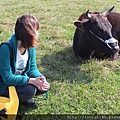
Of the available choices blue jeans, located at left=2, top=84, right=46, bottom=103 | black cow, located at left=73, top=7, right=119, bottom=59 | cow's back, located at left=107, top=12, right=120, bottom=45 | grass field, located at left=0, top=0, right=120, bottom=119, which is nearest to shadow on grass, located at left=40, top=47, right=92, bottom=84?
grass field, located at left=0, top=0, right=120, bottom=119

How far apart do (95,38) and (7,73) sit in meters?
2.09

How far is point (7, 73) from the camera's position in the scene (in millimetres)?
3135

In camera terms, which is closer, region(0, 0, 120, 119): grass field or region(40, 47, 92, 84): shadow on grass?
region(0, 0, 120, 119): grass field

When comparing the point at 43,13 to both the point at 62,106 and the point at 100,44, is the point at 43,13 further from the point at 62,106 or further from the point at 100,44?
the point at 62,106

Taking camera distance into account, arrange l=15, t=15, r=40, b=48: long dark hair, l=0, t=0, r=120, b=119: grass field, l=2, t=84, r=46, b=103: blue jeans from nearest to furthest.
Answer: l=15, t=15, r=40, b=48: long dark hair, l=2, t=84, r=46, b=103: blue jeans, l=0, t=0, r=120, b=119: grass field

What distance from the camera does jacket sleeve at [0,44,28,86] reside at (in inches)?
121

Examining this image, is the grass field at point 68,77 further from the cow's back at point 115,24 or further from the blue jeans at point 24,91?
the cow's back at point 115,24

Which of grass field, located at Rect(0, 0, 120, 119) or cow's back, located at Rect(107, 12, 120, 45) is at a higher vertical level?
cow's back, located at Rect(107, 12, 120, 45)

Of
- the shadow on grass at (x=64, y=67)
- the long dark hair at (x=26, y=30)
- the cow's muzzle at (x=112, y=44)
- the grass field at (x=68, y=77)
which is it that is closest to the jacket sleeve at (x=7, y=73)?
the long dark hair at (x=26, y=30)

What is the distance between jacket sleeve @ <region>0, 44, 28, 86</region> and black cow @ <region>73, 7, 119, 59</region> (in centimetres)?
190

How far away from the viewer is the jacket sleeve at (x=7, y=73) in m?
3.07

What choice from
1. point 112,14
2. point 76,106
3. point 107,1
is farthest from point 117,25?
point 107,1

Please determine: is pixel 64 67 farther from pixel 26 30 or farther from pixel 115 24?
pixel 26 30

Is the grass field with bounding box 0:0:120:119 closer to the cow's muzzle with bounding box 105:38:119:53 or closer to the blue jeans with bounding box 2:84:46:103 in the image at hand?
the blue jeans with bounding box 2:84:46:103
